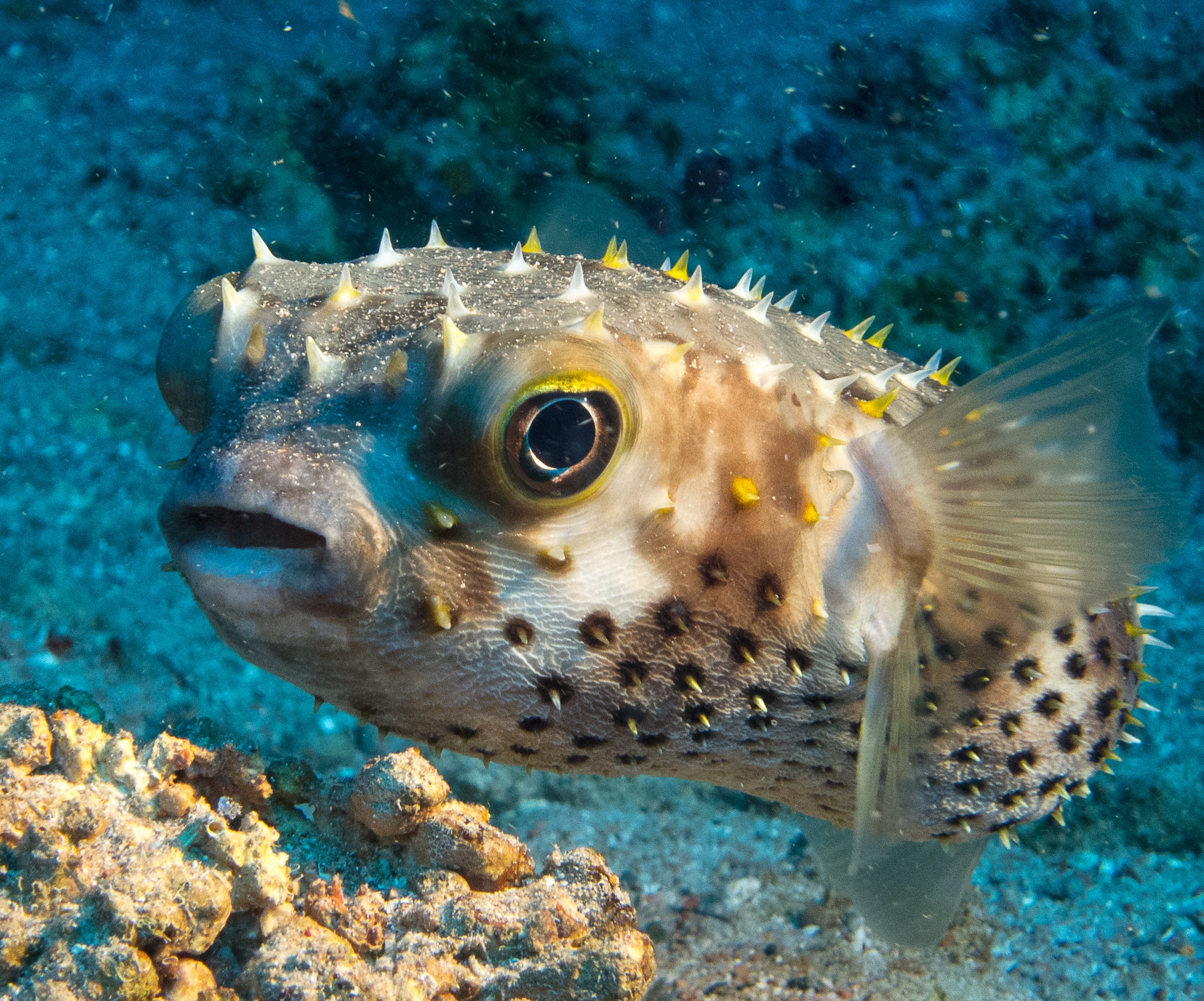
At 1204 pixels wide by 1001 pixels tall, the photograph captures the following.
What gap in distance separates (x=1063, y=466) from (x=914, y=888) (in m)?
1.95

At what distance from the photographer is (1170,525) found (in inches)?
63.3

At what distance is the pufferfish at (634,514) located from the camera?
1309 millimetres

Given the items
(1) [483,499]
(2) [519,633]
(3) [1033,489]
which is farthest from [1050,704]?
(1) [483,499]

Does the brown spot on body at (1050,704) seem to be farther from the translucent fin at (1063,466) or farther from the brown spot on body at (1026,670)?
the translucent fin at (1063,466)

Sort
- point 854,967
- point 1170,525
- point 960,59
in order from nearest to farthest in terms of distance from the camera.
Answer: point 1170,525 → point 854,967 → point 960,59

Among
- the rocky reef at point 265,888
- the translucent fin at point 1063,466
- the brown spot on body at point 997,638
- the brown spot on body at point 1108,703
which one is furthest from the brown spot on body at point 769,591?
the brown spot on body at point 1108,703

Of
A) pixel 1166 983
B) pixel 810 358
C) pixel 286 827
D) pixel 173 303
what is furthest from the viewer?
pixel 173 303

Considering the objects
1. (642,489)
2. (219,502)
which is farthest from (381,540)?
(642,489)

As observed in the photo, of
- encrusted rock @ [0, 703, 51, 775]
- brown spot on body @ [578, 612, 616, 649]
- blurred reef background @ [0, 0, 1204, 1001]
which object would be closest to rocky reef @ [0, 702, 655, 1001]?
encrusted rock @ [0, 703, 51, 775]

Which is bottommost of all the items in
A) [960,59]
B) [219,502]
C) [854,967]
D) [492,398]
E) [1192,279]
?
[854,967]

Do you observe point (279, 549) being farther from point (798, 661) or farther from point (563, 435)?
point (798, 661)

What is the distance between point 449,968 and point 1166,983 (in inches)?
142

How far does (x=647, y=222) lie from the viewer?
430cm

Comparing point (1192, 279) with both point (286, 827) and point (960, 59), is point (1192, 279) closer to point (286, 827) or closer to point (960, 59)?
point (960, 59)
